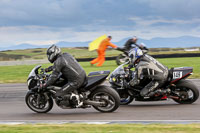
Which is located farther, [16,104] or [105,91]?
[16,104]

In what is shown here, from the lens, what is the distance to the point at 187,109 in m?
8.16

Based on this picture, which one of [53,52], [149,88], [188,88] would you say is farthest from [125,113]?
[53,52]

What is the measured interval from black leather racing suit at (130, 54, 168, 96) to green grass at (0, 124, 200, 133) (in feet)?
8.97

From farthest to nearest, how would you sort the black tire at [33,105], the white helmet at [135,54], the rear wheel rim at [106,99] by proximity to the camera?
the white helmet at [135,54]
the black tire at [33,105]
the rear wheel rim at [106,99]

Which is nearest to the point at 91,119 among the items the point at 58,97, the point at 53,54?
the point at 58,97

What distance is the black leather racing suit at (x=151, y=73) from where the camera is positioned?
8.80 meters

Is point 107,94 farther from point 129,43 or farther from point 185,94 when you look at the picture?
point 129,43

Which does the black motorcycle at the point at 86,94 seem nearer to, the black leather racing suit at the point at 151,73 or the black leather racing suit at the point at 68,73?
the black leather racing suit at the point at 68,73

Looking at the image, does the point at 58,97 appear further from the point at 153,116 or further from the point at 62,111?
the point at 153,116

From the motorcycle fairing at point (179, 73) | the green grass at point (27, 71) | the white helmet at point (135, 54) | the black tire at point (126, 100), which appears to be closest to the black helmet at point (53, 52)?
the white helmet at point (135, 54)

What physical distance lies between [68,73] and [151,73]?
2259 millimetres

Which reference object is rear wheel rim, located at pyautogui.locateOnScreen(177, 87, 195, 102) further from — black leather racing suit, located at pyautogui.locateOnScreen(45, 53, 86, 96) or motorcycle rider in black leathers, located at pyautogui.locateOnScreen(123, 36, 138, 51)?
motorcycle rider in black leathers, located at pyautogui.locateOnScreen(123, 36, 138, 51)

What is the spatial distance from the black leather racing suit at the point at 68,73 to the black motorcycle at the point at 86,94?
16cm

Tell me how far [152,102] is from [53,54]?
11.1 feet
